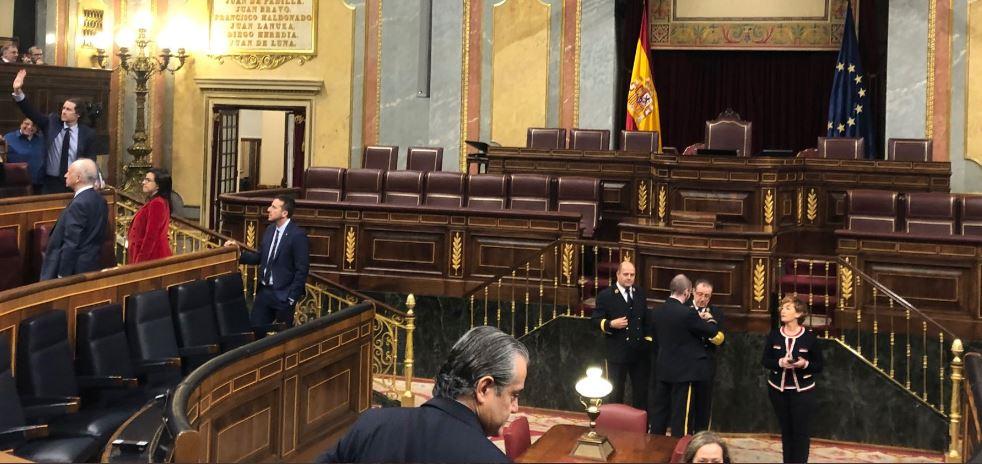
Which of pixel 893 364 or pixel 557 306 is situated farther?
pixel 557 306

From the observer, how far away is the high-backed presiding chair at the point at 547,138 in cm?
1245

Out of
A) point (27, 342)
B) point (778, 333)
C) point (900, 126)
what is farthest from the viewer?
point (900, 126)

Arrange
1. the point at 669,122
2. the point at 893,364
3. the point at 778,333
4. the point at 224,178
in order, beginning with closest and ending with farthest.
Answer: the point at 778,333 < the point at 893,364 < the point at 669,122 < the point at 224,178

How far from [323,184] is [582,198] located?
7.95ft

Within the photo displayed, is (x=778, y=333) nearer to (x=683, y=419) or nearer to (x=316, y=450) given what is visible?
(x=683, y=419)

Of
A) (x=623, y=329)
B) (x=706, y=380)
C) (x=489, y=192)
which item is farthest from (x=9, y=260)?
(x=489, y=192)

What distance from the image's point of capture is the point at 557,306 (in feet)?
31.8

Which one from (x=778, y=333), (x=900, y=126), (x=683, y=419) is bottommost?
(x=683, y=419)

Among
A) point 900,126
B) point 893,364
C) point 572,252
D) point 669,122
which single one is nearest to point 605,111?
point 669,122

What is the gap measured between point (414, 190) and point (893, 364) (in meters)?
4.41

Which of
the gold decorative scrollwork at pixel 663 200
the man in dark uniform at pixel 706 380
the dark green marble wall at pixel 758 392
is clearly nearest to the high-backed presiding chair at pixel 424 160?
the gold decorative scrollwork at pixel 663 200

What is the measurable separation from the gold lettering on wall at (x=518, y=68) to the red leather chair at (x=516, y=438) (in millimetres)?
8157

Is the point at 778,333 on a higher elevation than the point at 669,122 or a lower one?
lower

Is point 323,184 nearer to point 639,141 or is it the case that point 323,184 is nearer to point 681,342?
point 639,141
